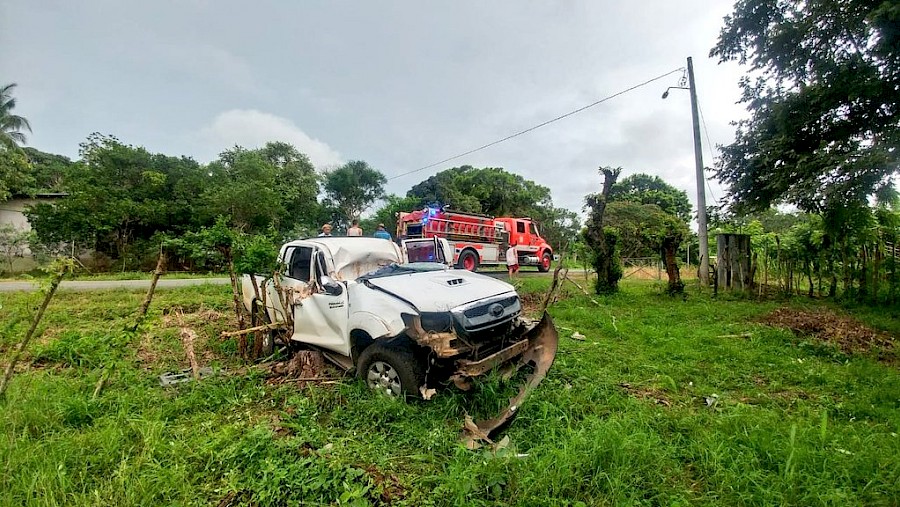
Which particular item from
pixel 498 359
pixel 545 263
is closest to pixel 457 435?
pixel 498 359

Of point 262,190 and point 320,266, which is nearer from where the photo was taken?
point 320,266

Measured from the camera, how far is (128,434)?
295 cm

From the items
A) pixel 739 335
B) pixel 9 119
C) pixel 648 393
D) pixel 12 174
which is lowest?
pixel 648 393

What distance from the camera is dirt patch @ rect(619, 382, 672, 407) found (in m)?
3.77

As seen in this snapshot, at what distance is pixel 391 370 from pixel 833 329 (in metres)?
7.17

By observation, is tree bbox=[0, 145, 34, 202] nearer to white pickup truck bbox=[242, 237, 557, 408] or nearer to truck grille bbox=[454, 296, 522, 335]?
white pickup truck bbox=[242, 237, 557, 408]

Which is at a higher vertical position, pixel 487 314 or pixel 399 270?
pixel 399 270

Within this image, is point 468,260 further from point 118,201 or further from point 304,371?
point 118,201

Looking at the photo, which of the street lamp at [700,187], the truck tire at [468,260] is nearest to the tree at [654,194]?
the street lamp at [700,187]

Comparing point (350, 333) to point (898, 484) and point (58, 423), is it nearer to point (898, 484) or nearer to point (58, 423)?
point (58, 423)

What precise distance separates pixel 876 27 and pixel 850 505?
9265mm

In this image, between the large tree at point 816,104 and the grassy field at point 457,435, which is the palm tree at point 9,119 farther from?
the large tree at point 816,104

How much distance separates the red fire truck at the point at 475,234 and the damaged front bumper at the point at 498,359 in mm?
9288

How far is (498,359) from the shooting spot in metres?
3.57
